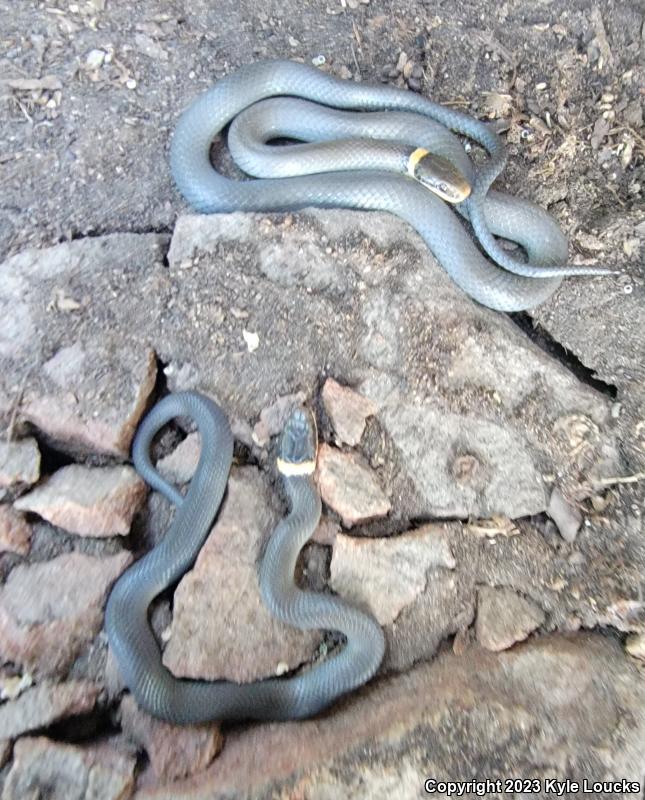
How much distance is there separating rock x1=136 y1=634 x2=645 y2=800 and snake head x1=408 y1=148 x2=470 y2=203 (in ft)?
7.93

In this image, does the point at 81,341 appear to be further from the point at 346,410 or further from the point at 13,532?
the point at 346,410

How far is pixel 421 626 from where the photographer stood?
2.73 metres

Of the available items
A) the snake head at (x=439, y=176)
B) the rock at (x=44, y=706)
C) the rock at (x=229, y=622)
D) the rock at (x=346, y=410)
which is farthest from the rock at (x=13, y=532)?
the snake head at (x=439, y=176)

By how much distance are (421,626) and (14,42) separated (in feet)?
13.7

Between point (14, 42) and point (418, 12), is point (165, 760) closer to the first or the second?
point (14, 42)

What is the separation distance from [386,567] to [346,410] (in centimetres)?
75

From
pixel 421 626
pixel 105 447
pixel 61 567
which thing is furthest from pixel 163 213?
pixel 421 626

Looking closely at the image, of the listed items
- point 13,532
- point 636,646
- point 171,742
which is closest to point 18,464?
point 13,532

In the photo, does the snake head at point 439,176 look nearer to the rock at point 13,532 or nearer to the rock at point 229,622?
the rock at point 229,622

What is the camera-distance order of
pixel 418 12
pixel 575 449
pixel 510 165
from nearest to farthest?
pixel 575 449, pixel 510 165, pixel 418 12

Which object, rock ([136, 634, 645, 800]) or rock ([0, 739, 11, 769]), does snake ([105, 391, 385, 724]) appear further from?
rock ([0, 739, 11, 769])

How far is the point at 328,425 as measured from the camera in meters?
3.10

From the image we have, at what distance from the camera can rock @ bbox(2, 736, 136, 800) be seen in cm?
225

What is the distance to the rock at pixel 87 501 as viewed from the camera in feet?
9.19
